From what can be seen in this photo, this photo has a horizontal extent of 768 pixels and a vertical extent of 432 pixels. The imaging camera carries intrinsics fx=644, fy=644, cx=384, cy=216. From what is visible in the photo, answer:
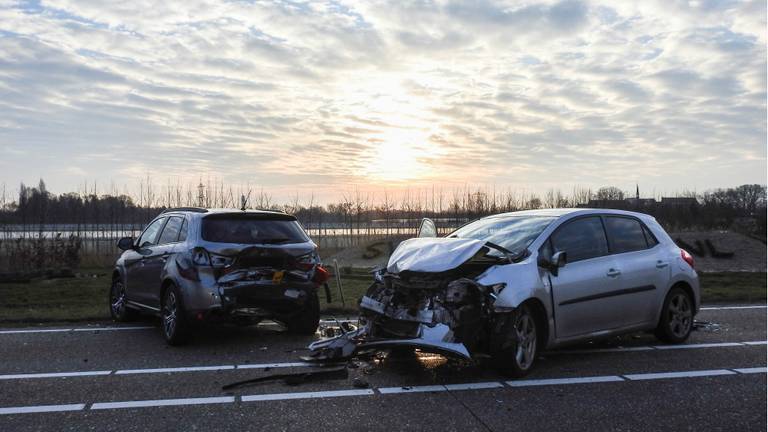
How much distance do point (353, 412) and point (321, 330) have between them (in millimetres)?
3815

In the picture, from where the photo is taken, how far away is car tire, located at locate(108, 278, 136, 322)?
9516 millimetres

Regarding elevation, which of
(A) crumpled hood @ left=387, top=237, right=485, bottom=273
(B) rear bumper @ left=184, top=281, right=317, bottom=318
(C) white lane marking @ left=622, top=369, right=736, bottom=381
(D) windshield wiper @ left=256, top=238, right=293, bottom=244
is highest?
(D) windshield wiper @ left=256, top=238, right=293, bottom=244

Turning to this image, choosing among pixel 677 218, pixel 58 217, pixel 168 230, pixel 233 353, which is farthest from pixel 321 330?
pixel 677 218

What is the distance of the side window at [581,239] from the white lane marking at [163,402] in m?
3.65

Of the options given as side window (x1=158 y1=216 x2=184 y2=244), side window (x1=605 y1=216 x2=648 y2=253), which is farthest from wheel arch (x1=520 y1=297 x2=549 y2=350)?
side window (x1=158 y1=216 x2=184 y2=244)

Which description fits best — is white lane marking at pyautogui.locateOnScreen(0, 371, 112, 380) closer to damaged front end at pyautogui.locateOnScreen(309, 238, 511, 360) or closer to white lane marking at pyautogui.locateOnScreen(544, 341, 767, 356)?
damaged front end at pyautogui.locateOnScreen(309, 238, 511, 360)

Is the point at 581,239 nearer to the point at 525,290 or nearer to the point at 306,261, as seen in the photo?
the point at 525,290

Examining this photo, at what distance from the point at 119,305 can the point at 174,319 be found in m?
2.52

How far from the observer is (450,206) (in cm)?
3256

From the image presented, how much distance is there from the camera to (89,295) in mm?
13531

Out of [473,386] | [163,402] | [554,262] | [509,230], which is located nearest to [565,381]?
[473,386]

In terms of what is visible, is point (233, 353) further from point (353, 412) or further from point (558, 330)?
point (558, 330)

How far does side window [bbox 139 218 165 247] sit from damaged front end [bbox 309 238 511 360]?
3440mm

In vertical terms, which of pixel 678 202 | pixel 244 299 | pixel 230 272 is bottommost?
pixel 244 299
